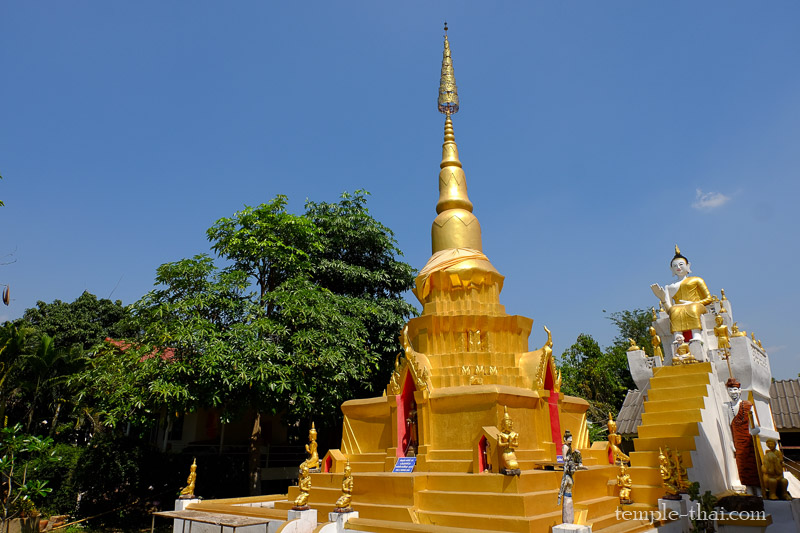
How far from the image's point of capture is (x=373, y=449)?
14.1 meters

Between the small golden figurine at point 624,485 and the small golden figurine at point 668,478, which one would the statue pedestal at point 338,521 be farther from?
the small golden figurine at point 668,478

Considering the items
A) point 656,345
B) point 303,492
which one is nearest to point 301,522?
point 303,492

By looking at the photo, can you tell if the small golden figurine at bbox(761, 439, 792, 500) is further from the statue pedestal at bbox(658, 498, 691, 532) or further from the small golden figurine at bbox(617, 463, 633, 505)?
the small golden figurine at bbox(617, 463, 633, 505)

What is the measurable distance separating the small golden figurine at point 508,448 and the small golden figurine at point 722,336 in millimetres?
6614

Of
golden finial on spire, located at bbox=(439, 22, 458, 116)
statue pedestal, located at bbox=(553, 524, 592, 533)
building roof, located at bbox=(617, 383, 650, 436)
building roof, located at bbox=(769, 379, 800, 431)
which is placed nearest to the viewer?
statue pedestal, located at bbox=(553, 524, 592, 533)

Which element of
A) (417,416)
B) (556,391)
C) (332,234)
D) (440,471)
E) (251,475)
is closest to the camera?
(440,471)

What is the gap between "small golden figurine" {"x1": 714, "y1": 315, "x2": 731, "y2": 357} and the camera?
1342 centimetres

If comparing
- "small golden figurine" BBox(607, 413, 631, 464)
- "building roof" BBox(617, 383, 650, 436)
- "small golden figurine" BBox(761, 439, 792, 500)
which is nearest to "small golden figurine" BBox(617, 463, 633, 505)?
"small golden figurine" BBox(607, 413, 631, 464)

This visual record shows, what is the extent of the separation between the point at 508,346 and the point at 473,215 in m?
4.65

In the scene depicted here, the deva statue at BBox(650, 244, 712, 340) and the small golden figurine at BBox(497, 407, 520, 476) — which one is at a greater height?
the deva statue at BBox(650, 244, 712, 340)

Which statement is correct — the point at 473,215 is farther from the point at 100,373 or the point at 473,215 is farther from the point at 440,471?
the point at 100,373

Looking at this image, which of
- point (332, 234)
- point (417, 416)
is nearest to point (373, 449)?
point (417, 416)

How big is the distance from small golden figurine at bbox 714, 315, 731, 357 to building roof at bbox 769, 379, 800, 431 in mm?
5286

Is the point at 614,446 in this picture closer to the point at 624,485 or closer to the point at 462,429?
the point at 624,485
